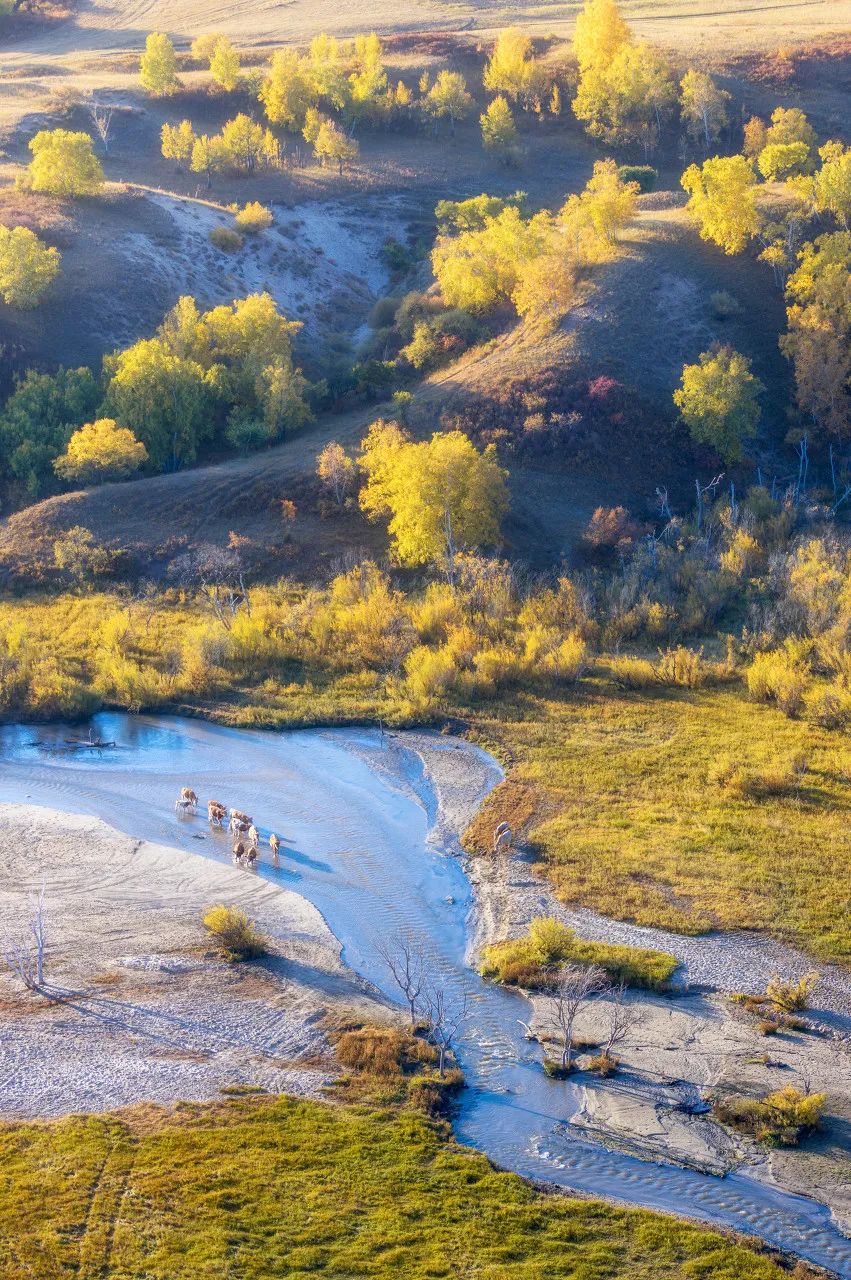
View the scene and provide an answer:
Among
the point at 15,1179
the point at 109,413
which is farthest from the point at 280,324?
the point at 15,1179

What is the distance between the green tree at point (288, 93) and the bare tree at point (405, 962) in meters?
104

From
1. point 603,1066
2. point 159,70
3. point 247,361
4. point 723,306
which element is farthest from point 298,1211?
point 159,70

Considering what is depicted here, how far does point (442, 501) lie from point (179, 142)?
227ft

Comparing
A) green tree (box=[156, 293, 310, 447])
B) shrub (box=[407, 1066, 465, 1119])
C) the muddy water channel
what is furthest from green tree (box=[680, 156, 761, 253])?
shrub (box=[407, 1066, 465, 1119])

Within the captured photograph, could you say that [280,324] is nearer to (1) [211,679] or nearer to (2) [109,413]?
(2) [109,413]

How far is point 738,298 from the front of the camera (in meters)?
74.2

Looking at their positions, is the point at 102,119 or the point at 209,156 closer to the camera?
the point at 209,156

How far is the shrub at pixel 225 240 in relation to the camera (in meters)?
92.4

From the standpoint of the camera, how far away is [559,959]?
29.8 m

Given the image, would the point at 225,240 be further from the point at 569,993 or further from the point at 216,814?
the point at 569,993

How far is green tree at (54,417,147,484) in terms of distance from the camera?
213ft

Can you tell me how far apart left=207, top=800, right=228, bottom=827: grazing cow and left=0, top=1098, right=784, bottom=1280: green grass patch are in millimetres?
14168

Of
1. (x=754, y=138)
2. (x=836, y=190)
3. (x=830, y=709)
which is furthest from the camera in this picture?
(x=754, y=138)

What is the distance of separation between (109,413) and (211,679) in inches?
1073
